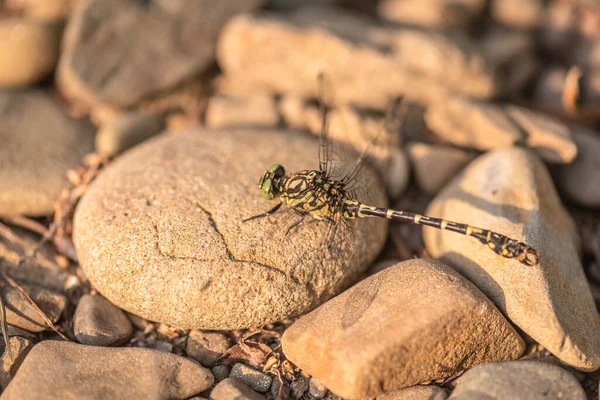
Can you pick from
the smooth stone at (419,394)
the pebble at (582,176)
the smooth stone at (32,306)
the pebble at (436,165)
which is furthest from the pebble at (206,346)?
the pebble at (582,176)

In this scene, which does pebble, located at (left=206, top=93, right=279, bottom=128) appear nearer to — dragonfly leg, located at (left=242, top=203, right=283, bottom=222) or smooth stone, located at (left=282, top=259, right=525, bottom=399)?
dragonfly leg, located at (left=242, top=203, right=283, bottom=222)

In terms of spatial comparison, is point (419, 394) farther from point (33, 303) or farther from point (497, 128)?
point (33, 303)

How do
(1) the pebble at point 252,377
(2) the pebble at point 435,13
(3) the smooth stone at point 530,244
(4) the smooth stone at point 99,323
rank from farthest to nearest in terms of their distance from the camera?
(2) the pebble at point 435,13 < (4) the smooth stone at point 99,323 < (1) the pebble at point 252,377 < (3) the smooth stone at point 530,244

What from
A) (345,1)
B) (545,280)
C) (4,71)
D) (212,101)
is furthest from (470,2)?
(4,71)

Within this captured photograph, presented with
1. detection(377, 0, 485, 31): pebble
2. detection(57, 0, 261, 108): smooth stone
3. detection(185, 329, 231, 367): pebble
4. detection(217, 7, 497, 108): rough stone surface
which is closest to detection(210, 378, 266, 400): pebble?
detection(185, 329, 231, 367): pebble

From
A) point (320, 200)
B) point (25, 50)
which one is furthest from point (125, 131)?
point (320, 200)

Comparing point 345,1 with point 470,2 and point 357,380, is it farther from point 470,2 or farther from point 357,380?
point 357,380

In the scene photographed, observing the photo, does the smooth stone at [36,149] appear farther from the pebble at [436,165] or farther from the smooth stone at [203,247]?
the pebble at [436,165]
